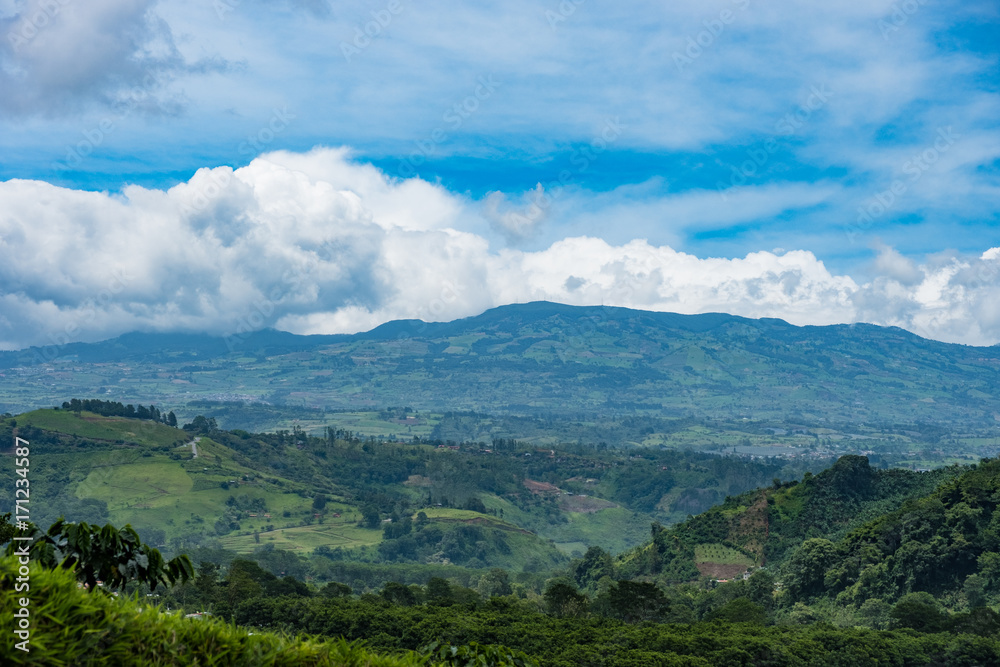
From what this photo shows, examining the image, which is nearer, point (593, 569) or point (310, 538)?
point (593, 569)

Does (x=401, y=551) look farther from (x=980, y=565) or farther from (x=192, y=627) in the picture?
(x=192, y=627)

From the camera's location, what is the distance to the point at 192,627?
24.8 ft

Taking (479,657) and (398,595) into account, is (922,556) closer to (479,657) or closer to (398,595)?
(398,595)

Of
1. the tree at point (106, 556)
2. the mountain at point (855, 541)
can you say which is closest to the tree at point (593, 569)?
the mountain at point (855, 541)

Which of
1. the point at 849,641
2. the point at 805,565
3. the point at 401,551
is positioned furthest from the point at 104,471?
the point at 849,641

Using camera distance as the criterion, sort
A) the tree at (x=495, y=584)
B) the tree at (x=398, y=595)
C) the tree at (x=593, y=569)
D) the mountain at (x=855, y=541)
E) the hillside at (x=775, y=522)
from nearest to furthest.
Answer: the tree at (x=398, y=595) < the mountain at (x=855, y=541) < the tree at (x=495, y=584) < the hillside at (x=775, y=522) < the tree at (x=593, y=569)

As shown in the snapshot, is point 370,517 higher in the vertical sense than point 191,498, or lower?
lower

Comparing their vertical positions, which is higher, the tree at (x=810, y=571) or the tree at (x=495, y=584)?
the tree at (x=810, y=571)

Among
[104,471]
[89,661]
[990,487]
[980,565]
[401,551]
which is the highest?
[89,661]

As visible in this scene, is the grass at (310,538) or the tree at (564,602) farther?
the grass at (310,538)

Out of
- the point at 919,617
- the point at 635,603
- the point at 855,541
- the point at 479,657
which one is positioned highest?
the point at 479,657

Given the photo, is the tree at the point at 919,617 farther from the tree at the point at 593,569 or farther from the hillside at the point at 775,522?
the tree at the point at 593,569

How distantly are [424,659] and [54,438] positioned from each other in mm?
213531

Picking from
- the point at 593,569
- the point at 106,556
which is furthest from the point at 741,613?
the point at 106,556
